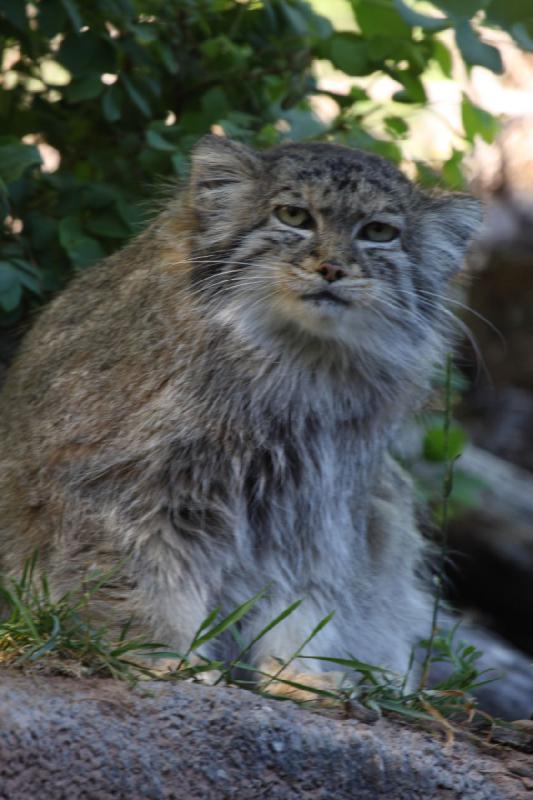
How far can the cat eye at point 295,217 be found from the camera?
14.8 ft

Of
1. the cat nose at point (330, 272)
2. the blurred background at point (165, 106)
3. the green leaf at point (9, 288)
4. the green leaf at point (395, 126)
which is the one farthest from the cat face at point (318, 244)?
the green leaf at point (395, 126)

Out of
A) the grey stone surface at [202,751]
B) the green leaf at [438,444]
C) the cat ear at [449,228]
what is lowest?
the green leaf at [438,444]

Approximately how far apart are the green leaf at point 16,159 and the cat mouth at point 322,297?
1.56 m

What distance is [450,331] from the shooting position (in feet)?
16.4

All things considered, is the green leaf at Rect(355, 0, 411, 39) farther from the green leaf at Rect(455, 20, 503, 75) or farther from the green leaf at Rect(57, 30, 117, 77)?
the green leaf at Rect(57, 30, 117, 77)

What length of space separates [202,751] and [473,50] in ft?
8.86

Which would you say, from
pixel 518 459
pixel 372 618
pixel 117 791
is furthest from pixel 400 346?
pixel 518 459

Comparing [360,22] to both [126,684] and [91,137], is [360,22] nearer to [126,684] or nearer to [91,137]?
[91,137]

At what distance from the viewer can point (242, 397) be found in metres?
4.50

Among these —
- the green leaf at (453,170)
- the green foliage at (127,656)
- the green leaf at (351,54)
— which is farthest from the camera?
the green leaf at (453,170)

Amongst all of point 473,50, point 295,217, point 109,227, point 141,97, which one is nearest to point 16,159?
point 109,227

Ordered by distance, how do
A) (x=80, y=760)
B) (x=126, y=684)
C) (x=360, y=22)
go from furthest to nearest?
(x=360, y=22), (x=126, y=684), (x=80, y=760)

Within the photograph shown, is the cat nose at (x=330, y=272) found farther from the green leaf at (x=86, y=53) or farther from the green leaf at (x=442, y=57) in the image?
the green leaf at (x=442, y=57)

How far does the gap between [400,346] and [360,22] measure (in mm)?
1605
